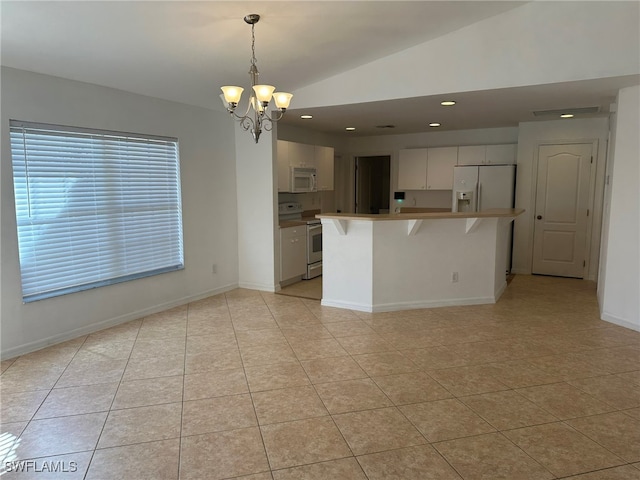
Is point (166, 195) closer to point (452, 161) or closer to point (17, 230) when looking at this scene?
point (17, 230)

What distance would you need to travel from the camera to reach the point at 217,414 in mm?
2625

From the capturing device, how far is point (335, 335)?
3990 millimetres

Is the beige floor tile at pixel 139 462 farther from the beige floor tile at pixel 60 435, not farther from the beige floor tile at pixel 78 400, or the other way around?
the beige floor tile at pixel 78 400

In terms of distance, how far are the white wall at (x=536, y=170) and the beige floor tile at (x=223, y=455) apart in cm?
553

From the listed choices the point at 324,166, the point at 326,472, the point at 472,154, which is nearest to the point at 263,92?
the point at 326,472

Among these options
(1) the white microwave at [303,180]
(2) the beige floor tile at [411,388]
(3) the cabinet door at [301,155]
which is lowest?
(2) the beige floor tile at [411,388]

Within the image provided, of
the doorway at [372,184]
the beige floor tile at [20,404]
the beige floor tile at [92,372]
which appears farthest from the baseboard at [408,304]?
the doorway at [372,184]

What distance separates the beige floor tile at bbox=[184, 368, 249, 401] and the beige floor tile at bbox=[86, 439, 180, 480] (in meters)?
0.53

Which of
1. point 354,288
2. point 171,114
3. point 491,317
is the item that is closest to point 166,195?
point 171,114

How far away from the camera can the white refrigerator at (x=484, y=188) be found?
6.44 metres

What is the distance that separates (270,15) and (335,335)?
9.01ft

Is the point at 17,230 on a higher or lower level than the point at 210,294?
higher

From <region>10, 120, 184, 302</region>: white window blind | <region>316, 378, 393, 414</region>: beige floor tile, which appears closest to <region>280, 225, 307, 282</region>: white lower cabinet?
<region>10, 120, 184, 302</region>: white window blind

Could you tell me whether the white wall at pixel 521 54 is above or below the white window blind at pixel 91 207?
above
